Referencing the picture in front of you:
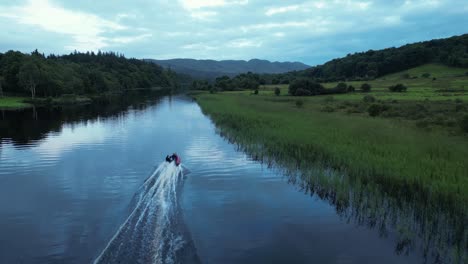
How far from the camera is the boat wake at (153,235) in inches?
450

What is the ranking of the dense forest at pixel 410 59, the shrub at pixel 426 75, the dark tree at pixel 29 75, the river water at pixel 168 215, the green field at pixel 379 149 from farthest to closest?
the dense forest at pixel 410 59, the shrub at pixel 426 75, the dark tree at pixel 29 75, the green field at pixel 379 149, the river water at pixel 168 215

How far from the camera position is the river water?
11922 mm

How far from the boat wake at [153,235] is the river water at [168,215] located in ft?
0.12

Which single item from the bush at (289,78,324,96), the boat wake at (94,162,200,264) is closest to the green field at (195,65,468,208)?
the boat wake at (94,162,200,264)

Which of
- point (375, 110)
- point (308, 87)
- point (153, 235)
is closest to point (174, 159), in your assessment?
point (153, 235)

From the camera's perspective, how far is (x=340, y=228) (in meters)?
14.1

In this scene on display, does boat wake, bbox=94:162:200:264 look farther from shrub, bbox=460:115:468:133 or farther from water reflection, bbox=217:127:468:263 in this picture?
shrub, bbox=460:115:468:133

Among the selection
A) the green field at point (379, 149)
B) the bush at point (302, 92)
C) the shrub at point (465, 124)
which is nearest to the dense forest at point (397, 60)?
the bush at point (302, 92)

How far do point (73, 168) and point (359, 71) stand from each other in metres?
148

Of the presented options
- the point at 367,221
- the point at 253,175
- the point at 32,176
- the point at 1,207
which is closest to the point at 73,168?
the point at 32,176

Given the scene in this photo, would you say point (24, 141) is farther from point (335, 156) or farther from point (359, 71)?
point (359, 71)

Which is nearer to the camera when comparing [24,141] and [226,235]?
[226,235]

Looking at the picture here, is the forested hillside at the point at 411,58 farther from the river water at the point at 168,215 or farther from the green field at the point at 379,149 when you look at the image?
the river water at the point at 168,215

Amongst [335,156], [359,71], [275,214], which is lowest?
[275,214]
